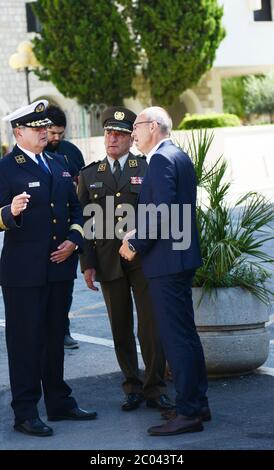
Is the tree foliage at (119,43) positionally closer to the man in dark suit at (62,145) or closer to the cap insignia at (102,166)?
the man in dark suit at (62,145)

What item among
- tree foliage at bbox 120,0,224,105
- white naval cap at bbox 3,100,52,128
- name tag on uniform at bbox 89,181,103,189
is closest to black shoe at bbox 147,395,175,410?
name tag on uniform at bbox 89,181,103,189

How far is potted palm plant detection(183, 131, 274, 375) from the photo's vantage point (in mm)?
6996

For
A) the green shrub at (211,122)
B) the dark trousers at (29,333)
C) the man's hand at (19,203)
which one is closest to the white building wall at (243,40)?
the green shrub at (211,122)

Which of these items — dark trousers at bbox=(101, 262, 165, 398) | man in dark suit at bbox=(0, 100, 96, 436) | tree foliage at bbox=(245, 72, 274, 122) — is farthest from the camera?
tree foliage at bbox=(245, 72, 274, 122)

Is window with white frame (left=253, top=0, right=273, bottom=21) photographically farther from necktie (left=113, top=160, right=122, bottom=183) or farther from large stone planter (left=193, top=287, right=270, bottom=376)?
necktie (left=113, top=160, right=122, bottom=183)

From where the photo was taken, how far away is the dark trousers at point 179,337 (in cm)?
594

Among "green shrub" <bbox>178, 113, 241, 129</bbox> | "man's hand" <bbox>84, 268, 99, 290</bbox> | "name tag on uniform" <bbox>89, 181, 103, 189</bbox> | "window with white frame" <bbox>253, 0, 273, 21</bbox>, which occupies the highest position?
"window with white frame" <bbox>253, 0, 273, 21</bbox>

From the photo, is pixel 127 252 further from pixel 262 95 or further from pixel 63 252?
pixel 262 95

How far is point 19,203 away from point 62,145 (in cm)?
261

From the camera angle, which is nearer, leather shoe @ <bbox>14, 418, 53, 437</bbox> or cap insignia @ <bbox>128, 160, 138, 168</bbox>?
leather shoe @ <bbox>14, 418, 53, 437</bbox>

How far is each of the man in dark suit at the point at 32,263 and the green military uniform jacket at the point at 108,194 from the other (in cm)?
37

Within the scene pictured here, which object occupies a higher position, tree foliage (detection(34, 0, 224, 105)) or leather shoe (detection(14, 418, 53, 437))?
tree foliage (detection(34, 0, 224, 105))

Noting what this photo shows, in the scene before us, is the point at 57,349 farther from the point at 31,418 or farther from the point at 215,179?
the point at 215,179

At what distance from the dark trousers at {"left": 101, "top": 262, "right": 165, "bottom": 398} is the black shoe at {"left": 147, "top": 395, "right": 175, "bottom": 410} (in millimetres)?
31
